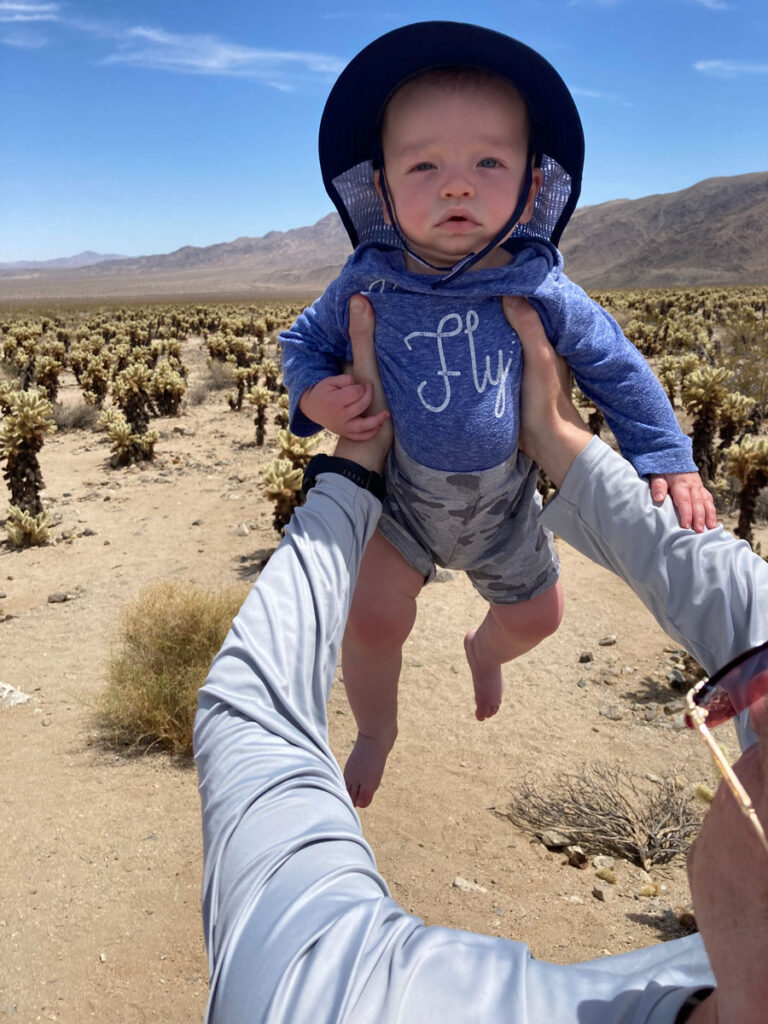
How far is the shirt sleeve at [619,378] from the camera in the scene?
1.83 m

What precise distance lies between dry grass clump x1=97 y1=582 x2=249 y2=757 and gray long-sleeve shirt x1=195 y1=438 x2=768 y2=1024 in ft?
9.96

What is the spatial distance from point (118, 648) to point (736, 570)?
5.11 meters

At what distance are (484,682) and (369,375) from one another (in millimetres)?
1316

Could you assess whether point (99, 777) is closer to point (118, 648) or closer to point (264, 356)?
point (118, 648)

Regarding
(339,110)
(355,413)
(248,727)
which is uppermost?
(339,110)

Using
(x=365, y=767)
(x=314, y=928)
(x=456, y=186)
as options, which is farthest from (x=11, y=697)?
(x=314, y=928)

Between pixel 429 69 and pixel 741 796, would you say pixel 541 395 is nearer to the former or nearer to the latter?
pixel 429 69

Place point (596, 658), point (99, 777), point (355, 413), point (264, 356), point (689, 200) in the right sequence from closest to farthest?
point (355, 413) → point (99, 777) → point (596, 658) → point (264, 356) → point (689, 200)

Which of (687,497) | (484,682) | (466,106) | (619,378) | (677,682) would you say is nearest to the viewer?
(687,497)

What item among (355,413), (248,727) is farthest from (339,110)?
(248,727)

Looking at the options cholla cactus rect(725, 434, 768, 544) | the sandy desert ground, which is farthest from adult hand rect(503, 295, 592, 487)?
cholla cactus rect(725, 434, 768, 544)

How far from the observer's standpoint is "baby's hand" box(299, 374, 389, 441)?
6.05 feet

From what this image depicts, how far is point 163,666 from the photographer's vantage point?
487cm

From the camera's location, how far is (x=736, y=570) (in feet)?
4.37
